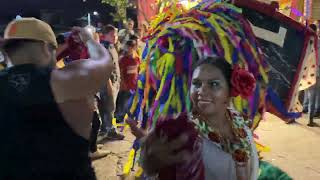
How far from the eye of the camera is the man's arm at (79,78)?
61.0 inches

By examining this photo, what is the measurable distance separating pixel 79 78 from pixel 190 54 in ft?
3.16

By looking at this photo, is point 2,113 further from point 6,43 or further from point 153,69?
point 153,69

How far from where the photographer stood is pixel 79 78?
1.57m

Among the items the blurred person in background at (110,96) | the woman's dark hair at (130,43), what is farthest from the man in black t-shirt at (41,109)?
the woman's dark hair at (130,43)

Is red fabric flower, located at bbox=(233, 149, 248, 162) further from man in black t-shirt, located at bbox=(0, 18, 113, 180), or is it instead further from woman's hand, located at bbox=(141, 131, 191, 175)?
man in black t-shirt, located at bbox=(0, 18, 113, 180)

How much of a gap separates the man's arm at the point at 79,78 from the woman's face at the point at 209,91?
0.44m

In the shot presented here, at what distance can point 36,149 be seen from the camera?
5.19 feet

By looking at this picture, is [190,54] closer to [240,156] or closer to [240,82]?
[240,82]

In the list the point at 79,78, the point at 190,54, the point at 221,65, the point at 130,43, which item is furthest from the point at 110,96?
the point at 79,78

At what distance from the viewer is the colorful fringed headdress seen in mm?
2355

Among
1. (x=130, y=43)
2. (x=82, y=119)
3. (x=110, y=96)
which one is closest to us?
(x=82, y=119)

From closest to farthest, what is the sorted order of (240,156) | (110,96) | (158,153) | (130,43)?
1. (158,153)
2. (240,156)
3. (110,96)
4. (130,43)

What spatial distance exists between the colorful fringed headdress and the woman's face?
1.36ft

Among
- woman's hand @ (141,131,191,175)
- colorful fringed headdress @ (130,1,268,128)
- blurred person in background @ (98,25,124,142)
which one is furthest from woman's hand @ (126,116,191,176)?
blurred person in background @ (98,25,124,142)
